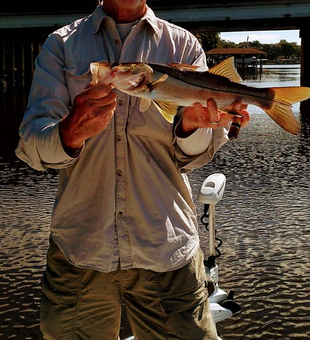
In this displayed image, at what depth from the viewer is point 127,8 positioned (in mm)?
3150

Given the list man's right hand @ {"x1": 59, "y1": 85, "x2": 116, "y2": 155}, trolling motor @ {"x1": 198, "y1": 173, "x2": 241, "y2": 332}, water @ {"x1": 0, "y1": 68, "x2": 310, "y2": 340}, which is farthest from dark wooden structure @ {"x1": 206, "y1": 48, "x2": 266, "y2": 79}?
man's right hand @ {"x1": 59, "y1": 85, "x2": 116, "y2": 155}

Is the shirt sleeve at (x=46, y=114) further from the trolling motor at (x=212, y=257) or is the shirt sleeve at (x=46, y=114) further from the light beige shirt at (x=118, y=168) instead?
the trolling motor at (x=212, y=257)

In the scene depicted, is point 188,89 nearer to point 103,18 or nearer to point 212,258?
point 103,18

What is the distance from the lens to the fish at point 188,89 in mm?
2570

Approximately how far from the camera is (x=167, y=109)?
9.30ft

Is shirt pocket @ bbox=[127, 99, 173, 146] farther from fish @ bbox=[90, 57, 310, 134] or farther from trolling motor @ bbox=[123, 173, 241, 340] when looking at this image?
trolling motor @ bbox=[123, 173, 241, 340]

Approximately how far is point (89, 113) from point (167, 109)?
0.43 meters

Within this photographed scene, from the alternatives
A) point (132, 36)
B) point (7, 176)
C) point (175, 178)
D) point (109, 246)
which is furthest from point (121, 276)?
point (7, 176)

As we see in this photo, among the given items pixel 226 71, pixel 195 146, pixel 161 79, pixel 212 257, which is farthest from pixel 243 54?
pixel 161 79

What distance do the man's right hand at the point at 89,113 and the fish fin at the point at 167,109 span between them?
0.29 metres

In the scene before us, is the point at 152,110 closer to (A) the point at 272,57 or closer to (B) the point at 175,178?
(B) the point at 175,178

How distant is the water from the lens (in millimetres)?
5289

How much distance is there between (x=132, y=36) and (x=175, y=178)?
2.55 feet

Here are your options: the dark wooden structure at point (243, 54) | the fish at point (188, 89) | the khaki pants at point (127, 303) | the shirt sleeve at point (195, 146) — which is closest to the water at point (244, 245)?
the khaki pants at point (127, 303)
